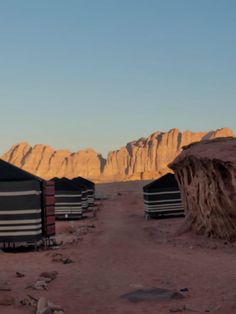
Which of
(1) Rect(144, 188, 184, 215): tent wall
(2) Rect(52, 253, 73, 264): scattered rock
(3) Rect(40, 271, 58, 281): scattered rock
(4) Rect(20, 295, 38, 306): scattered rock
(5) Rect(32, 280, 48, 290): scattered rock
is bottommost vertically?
(2) Rect(52, 253, 73, 264): scattered rock

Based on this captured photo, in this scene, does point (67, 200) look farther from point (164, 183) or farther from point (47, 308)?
point (47, 308)

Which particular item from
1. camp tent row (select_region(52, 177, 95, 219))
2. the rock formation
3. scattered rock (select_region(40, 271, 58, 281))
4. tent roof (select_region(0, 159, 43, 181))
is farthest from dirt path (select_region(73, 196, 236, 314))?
camp tent row (select_region(52, 177, 95, 219))

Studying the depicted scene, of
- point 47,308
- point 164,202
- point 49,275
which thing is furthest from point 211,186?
point 164,202

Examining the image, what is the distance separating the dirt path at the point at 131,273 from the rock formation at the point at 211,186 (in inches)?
36.6

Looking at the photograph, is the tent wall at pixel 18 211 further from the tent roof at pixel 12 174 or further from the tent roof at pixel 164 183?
the tent roof at pixel 164 183

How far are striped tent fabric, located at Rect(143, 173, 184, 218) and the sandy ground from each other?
45.2ft

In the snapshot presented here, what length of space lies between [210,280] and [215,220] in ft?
33.4

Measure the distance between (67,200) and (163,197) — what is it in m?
9.05

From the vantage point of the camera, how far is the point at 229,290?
1163 cm

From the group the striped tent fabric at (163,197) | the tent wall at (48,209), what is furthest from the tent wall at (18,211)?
the striped tent fabric at (163,197)

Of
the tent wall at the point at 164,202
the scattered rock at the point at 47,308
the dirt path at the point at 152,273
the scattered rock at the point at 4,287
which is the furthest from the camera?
the tent wall at the point at 164,202

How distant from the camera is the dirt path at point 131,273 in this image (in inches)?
421

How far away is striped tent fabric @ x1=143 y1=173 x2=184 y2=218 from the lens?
39.6 meters

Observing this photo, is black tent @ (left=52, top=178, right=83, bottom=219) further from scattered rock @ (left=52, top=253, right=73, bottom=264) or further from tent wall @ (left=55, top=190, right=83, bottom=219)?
scattered rock @ (left=52, top=253, right=73, bottom=264)
